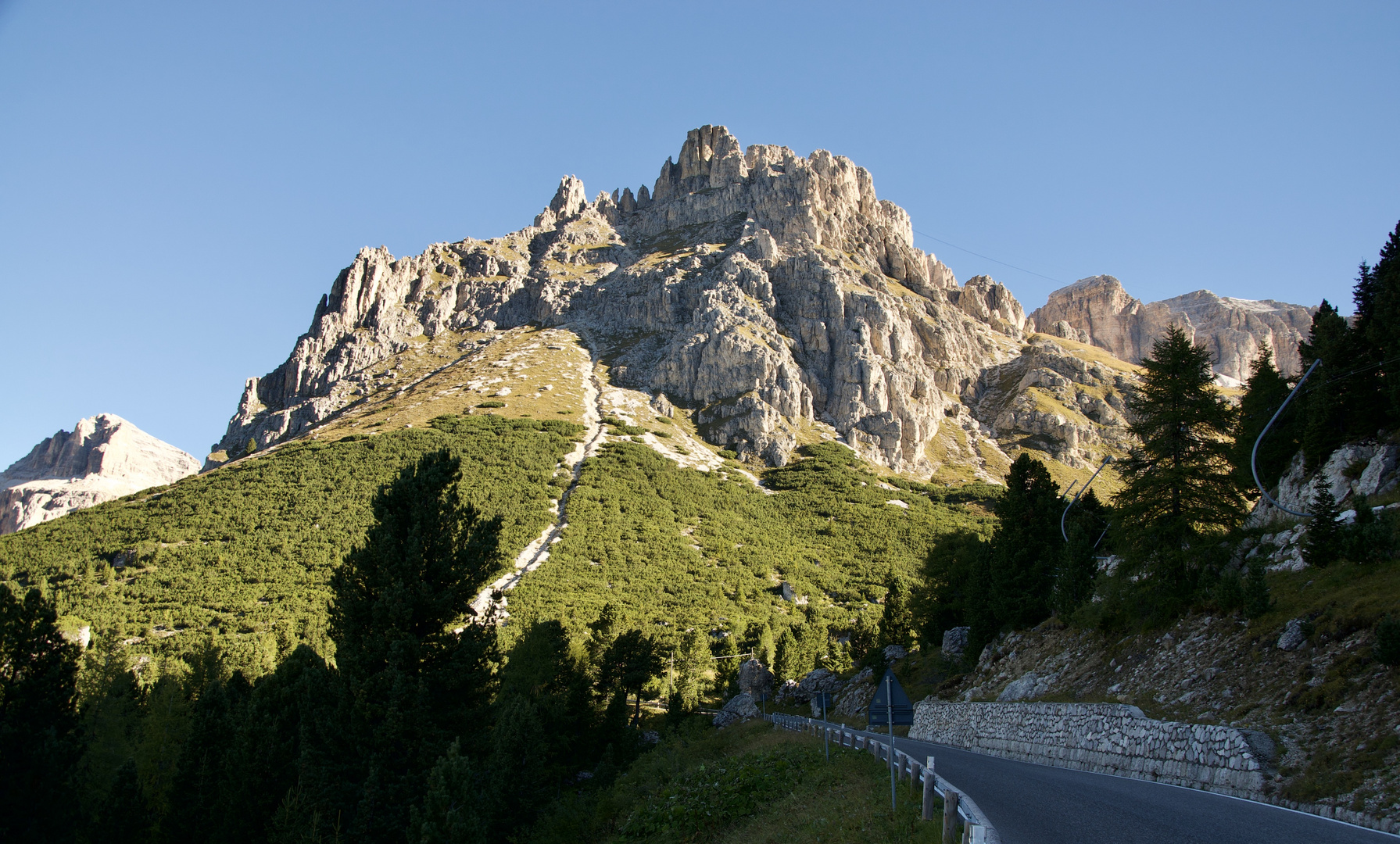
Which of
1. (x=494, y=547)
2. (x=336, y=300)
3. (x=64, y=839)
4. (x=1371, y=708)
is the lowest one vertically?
(x=64, y=839)

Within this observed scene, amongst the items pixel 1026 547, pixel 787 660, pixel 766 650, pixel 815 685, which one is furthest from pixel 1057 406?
pixel 1026 547

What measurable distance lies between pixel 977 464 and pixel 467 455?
10158 centimetres

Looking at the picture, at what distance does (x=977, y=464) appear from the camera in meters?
148

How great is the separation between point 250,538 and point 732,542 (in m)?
59.2

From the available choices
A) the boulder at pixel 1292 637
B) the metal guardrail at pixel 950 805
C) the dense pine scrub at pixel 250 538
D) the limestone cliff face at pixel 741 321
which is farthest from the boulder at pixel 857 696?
the limestone cliff face at pixel 741 321

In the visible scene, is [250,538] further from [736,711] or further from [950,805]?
[950,805]

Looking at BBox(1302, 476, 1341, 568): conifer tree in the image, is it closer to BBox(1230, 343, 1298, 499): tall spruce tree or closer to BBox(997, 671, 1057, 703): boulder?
BBox(997, 671, 1057, 703): boulder

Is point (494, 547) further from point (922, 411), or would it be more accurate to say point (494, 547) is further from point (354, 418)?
point (922, 411)

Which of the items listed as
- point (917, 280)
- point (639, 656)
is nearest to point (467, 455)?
point (639, 656)

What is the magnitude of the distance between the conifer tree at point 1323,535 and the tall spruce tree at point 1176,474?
3.38m

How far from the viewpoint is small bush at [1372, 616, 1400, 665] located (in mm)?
11945

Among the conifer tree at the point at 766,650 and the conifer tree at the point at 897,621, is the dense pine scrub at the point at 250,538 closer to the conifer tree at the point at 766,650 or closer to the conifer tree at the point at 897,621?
the conifer tree at the point at 766,650

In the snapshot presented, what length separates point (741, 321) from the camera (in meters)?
155

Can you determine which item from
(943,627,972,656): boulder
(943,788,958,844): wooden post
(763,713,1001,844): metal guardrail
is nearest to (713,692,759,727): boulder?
(943,627,972,656): boulder
